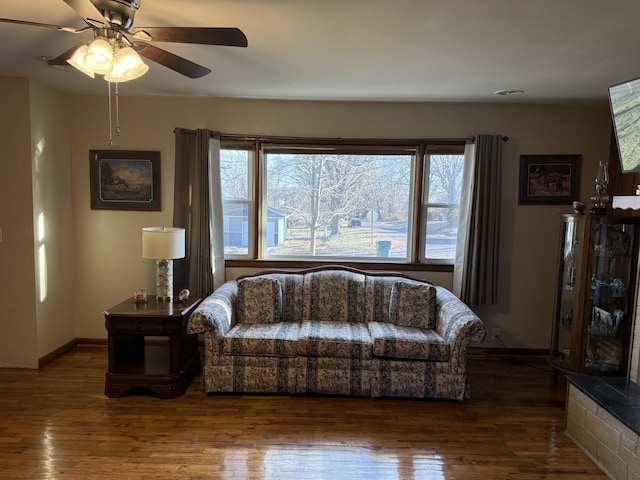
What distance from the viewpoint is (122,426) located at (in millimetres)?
2783

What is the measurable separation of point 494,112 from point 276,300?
108 inches

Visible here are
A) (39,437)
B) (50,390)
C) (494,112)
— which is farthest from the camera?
(494,112)

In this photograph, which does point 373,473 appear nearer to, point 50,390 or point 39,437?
point 39,437

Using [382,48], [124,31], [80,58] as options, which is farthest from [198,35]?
[382,48]

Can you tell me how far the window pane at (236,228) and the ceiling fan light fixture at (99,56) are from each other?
2.37 m

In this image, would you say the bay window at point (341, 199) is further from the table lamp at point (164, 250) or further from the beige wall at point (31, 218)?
the beige wall at point (31, 218)

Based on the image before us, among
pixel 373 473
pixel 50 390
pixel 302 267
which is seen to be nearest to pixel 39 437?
pixel 50 390

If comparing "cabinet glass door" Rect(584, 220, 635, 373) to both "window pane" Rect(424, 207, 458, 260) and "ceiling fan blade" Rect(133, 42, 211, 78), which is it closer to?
"window pane" Rect(424, 207, 458, 260)

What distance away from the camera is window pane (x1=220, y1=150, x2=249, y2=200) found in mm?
4105

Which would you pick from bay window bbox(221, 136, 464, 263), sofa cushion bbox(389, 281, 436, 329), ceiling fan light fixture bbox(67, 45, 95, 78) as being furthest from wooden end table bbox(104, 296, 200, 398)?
ceiling fan light fixture bbox(67, 45, 95, 78)

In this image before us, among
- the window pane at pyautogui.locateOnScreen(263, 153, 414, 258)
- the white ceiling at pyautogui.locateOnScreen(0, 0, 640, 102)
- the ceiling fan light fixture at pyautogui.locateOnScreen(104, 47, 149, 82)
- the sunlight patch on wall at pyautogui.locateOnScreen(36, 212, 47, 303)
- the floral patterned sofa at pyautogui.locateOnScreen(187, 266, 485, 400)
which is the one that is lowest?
the floral patterned sofa at pyautogui.locateOnScreen(187, 266, 485, 400)

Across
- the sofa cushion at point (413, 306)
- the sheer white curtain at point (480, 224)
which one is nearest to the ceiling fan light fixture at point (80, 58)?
the sofa cushion at point (413, 306)

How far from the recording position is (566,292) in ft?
11.6

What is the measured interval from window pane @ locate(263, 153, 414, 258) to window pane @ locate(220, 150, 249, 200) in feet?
0.73
